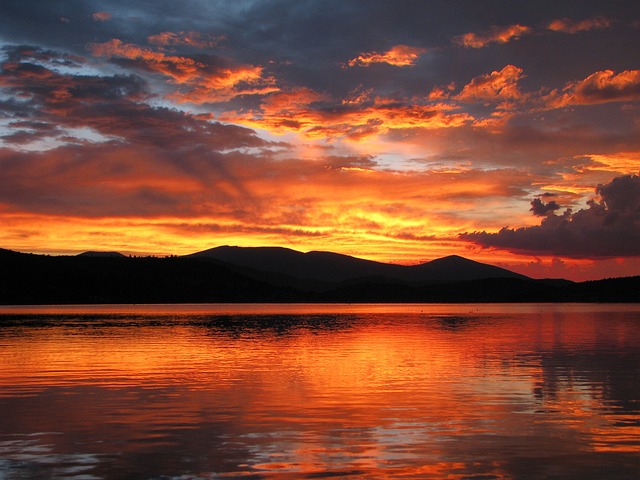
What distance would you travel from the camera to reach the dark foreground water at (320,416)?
659 inches

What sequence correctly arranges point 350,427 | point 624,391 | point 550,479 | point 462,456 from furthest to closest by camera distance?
point 624,391
point 350,427
point 462,456
point 550,479

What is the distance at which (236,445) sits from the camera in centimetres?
1906

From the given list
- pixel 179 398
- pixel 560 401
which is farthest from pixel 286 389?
pixel 560 401

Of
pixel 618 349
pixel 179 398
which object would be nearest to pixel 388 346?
pixel 618 349

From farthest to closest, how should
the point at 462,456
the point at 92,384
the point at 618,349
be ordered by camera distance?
the point at 618,349, the point at 92,384, the point at 462,456

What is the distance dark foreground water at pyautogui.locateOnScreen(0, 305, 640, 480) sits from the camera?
659 inches

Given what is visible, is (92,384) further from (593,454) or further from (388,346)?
(388,346)

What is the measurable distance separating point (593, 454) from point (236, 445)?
9.37 meters

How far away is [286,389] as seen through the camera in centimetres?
3055

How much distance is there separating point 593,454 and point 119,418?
14.7 metres

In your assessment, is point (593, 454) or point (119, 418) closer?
point (593, 454)

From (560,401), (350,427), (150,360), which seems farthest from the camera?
(150,360)

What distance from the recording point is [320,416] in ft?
77.7

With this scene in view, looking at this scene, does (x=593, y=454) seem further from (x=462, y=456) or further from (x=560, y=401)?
(x=560, y=401)
